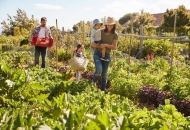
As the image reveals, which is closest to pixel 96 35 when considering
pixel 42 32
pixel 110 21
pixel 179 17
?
pixel 110 21

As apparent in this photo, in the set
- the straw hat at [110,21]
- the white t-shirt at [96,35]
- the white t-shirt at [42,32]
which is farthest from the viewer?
the white t-shirt at [42,32]

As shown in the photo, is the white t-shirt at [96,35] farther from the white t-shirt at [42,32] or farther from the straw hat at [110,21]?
the white t-shirt at [42,32]

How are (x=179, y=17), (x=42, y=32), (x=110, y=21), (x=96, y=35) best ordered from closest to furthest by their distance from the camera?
(x=110, y=21) < (x=96, y=35) < (x=42, y=32) < (x=179, y=17)

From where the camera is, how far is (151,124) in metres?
2.10

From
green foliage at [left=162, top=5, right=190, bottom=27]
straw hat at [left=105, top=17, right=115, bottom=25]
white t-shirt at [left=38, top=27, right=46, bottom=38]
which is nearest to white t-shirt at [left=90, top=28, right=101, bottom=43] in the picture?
straw hat at [left=105, top=17, right=115, bottom=25]

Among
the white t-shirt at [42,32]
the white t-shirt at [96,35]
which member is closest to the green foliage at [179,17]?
the white t-shirt at [42,32]

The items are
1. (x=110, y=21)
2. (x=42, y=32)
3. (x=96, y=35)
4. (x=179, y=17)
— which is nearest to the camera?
(x=110, y=21)

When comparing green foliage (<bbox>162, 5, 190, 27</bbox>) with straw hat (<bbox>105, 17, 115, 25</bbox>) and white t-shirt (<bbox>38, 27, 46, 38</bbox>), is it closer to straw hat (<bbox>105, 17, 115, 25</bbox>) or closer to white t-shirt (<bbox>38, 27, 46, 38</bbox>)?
white t-shirt (<bbox>38, 27, 46, 38</bbox>)

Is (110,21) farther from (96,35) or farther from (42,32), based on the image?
(42,32)

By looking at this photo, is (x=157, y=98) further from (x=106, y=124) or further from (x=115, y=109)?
(x=106, y=124)

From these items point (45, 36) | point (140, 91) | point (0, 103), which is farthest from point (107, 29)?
point (0, 103)

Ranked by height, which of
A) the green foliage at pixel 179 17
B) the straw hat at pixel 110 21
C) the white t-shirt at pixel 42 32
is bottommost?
the white t-shirt at pixel 42 32

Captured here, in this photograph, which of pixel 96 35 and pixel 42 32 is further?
pixel 42 32

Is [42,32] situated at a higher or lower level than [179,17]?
lower
